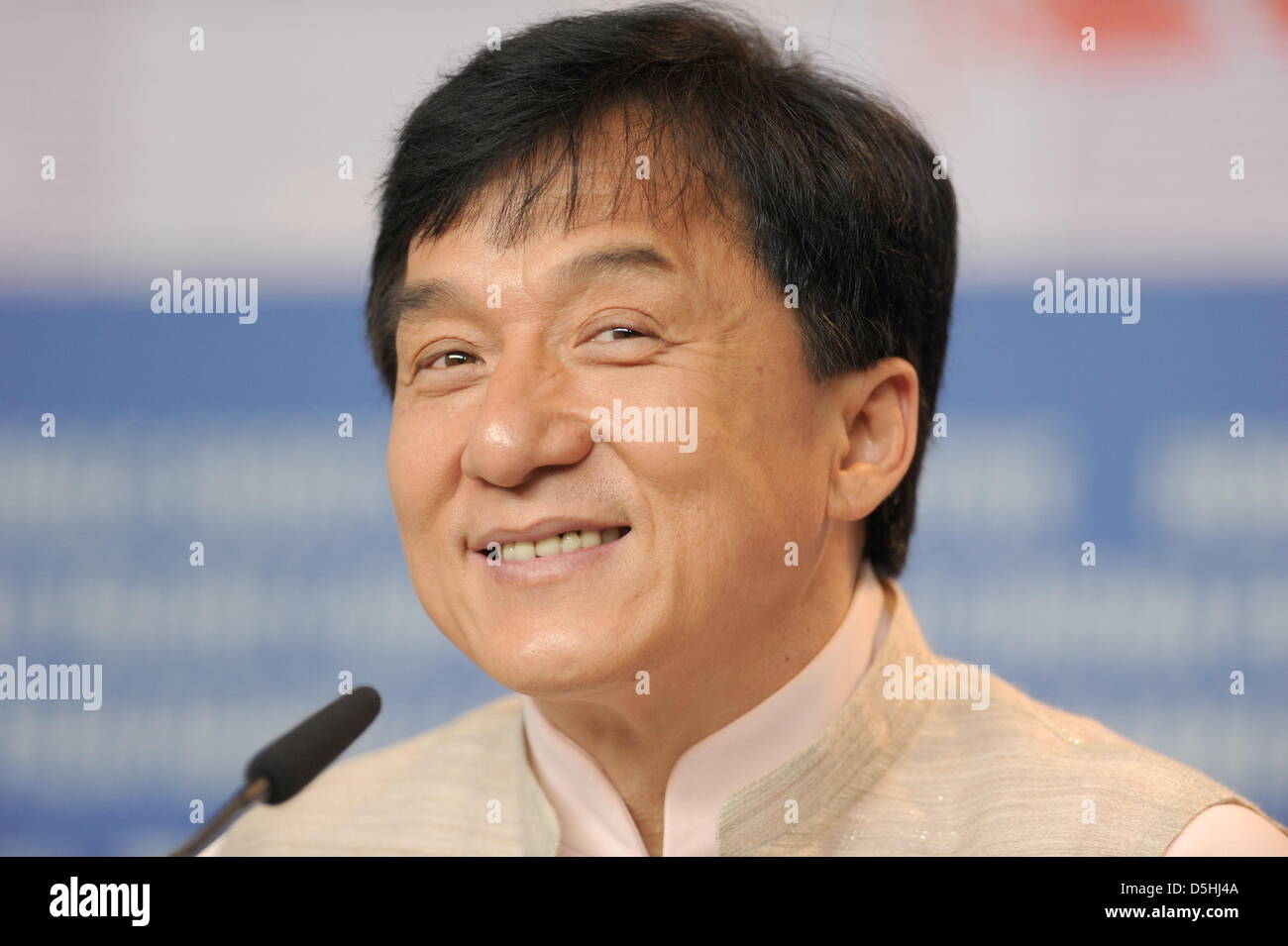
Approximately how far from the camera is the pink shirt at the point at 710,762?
157 centimetres

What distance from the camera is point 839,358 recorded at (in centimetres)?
155

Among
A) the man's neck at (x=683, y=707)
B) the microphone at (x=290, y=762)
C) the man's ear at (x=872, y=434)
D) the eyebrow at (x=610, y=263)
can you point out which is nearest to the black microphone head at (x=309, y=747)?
the microphone at (x=290, y=762)

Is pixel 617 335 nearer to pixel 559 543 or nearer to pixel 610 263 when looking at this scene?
pixel 610 263

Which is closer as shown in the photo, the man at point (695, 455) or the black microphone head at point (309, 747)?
the black microphone head at point (309, 747)

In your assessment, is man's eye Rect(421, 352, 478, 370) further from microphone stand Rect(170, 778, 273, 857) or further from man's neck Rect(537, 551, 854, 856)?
microphone stand Rect(170, 778, 273, 857)

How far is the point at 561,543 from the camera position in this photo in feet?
4.75

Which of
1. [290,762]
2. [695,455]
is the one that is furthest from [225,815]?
[695,455]

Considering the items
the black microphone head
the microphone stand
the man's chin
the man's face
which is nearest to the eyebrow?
the man's face

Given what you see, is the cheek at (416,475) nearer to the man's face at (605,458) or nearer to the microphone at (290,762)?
the man's face at (605,458)

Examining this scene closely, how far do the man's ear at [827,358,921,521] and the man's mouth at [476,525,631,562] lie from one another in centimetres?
26

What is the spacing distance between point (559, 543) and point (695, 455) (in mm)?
160
